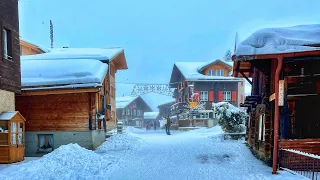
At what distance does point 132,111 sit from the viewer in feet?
222


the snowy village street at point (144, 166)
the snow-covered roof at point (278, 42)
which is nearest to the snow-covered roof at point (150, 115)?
the snowy village street at point (144, 166)

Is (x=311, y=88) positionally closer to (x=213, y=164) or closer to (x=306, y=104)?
(x=306, y=104)

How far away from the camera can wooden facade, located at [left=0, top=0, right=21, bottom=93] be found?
1282cm

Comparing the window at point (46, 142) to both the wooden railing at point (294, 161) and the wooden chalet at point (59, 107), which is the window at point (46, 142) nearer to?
the wooden chalet at point (59, 107)

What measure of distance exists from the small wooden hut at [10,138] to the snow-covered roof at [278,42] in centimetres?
918

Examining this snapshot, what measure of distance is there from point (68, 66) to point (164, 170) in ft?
31.9

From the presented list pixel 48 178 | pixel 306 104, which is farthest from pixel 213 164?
pixel 48 178

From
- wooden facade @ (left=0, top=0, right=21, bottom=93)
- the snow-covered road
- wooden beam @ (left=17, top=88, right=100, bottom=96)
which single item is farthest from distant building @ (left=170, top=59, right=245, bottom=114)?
wooden facade @ (left=0, top=0, right=21, bottom=93)

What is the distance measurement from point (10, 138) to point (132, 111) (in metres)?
55.6

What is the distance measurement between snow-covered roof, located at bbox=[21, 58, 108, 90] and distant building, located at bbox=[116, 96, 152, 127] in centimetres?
4585

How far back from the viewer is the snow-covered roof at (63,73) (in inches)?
625

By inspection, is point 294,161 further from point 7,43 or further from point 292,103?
point 7,43

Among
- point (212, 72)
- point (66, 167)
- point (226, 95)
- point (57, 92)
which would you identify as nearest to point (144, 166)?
point (66, 167)

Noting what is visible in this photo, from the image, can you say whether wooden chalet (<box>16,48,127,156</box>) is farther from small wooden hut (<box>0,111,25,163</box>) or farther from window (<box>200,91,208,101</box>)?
window (<box>200,91,208,101</box>)
